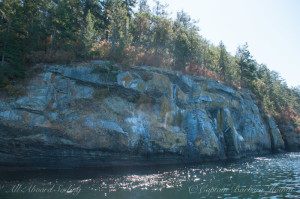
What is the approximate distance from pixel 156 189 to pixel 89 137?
33.1 ft

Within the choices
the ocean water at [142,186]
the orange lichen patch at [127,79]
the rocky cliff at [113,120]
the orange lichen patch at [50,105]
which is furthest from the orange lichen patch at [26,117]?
the orange lichen patch at [127,79]

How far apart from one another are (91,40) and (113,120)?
11.5 meters

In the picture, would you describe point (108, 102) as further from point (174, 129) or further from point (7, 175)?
point (7, 175)

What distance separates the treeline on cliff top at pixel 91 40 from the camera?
63.3 feet

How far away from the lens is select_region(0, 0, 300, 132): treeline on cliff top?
19281mm

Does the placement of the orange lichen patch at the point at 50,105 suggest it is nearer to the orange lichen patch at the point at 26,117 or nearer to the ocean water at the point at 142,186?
the orange lichen patch at the point at 26,117

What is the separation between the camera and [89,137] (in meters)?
19.2

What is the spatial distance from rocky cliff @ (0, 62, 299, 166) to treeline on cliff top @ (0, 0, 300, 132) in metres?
2.70

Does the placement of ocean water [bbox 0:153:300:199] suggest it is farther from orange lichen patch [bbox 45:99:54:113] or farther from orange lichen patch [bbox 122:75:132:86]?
orange lichen patch [bbox 122:75:132:86]

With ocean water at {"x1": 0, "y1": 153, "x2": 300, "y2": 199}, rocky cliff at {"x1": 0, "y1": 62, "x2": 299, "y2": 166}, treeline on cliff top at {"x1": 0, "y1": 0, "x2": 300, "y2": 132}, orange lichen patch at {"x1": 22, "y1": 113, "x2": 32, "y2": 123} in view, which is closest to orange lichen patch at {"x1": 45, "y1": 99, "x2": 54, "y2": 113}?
rocky cliff at {"x1": 0, "y1": 62, "x2": 299, "y2": 166}

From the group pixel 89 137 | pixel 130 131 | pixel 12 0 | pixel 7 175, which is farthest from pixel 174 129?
pixel 12 0

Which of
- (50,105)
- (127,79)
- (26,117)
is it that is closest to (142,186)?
(50,105)

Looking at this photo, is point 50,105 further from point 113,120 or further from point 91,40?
point 91,40

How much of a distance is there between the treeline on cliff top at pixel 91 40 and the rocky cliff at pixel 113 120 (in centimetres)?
270
